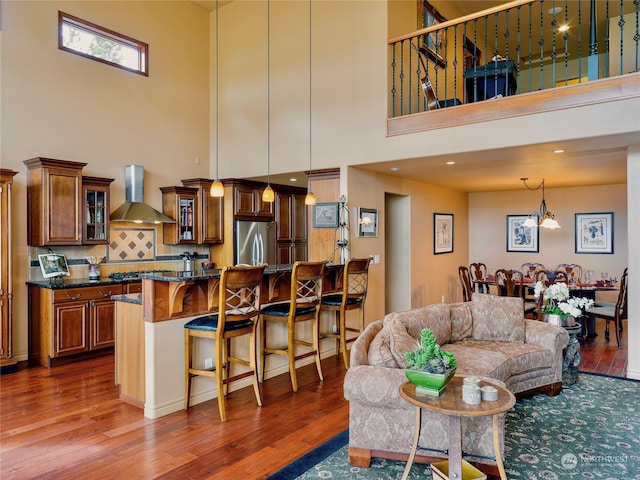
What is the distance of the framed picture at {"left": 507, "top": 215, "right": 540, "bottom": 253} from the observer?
30.0 ft

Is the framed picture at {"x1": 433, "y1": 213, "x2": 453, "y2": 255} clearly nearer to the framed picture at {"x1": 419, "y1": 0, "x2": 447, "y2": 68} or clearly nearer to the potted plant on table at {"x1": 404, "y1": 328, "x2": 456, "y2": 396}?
the framed picture at {"x1": 419, "y1": 0, "x2": 447, "y2": 68}

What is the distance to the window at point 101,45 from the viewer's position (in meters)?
5.89

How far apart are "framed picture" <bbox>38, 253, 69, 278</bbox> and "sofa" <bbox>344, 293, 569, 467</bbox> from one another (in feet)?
13.6

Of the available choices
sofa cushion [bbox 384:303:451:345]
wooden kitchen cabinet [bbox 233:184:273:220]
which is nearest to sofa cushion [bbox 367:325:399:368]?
sofa cushion [bbox 384:303:451:345]

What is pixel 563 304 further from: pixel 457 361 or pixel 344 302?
pixel 344 302

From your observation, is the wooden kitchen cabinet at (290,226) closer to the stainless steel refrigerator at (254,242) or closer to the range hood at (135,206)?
the stainless steel refrigerator at (254,242)

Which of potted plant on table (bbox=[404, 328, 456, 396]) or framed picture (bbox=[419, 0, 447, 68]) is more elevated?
framed picture (bbox=[419, 0, 447, 68])

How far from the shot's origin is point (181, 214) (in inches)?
272

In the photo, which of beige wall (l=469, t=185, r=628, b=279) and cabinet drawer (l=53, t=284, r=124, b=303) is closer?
cabinet drawer (l=53, t=284, r=124, b=303)

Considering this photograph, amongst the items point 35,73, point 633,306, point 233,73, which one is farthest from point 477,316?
point 35,73

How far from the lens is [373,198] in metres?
6.54

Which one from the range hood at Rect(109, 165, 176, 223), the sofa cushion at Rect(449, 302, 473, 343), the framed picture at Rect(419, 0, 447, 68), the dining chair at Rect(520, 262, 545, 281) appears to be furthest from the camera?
the dining chair at Rect(520, 262, 545, 281)

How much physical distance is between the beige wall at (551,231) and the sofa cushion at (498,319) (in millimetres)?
5169

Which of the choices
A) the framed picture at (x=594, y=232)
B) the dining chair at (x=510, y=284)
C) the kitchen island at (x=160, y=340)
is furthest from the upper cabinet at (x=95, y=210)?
the framed picture at (x=594, y=232)
